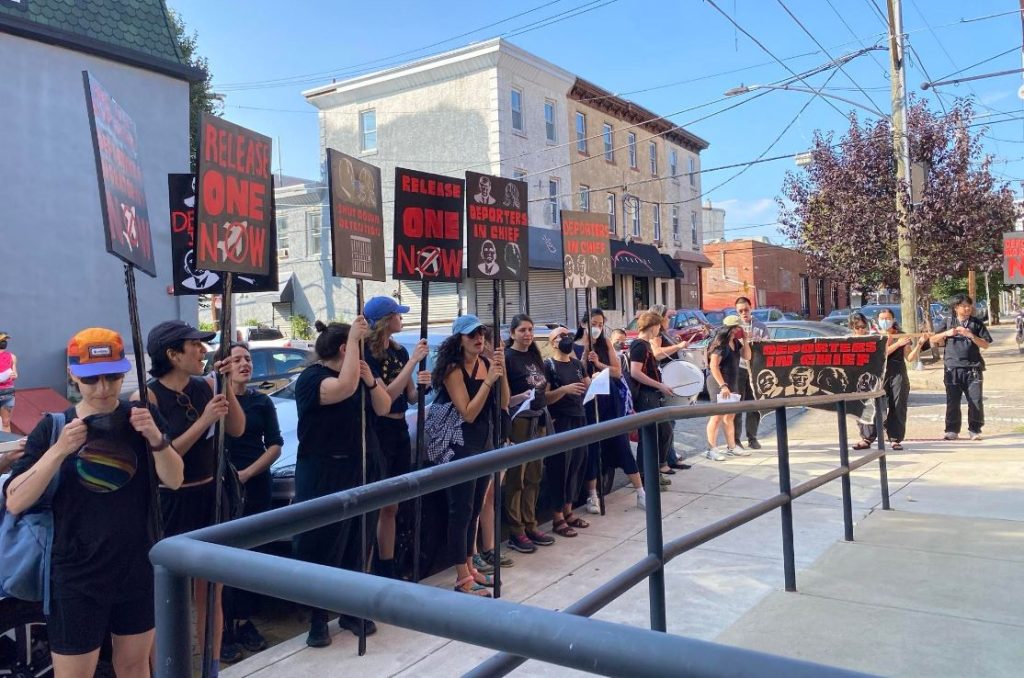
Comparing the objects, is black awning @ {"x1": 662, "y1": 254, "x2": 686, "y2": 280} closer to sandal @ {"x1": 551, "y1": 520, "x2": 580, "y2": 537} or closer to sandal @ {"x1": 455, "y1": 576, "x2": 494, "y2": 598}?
sandal @ {"x1": 551, "y1": 520, "x2": 580, "y2": 537}

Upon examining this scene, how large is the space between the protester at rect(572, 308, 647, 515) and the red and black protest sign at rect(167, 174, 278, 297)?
2.62 m

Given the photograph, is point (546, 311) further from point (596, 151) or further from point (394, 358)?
point (394, 358)

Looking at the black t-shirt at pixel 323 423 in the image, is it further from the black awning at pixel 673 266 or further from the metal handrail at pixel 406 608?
the black awning at pixel 673 266

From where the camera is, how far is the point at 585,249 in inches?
295

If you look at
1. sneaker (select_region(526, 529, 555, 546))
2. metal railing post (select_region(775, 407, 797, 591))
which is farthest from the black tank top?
metal railing post (select_region(775, 407, 797, 591))

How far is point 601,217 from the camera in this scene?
25.3 ft

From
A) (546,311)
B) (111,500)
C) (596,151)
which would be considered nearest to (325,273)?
(546,311)

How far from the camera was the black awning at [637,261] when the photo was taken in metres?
29.3

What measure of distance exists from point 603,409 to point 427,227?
8.81ft

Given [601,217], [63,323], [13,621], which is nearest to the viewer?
[13,621]

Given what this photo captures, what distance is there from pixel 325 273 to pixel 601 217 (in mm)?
20911

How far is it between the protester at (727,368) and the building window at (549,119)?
63.0 feet

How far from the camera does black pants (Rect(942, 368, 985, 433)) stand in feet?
30.7

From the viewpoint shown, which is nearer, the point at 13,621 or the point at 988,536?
the point at 13,621
